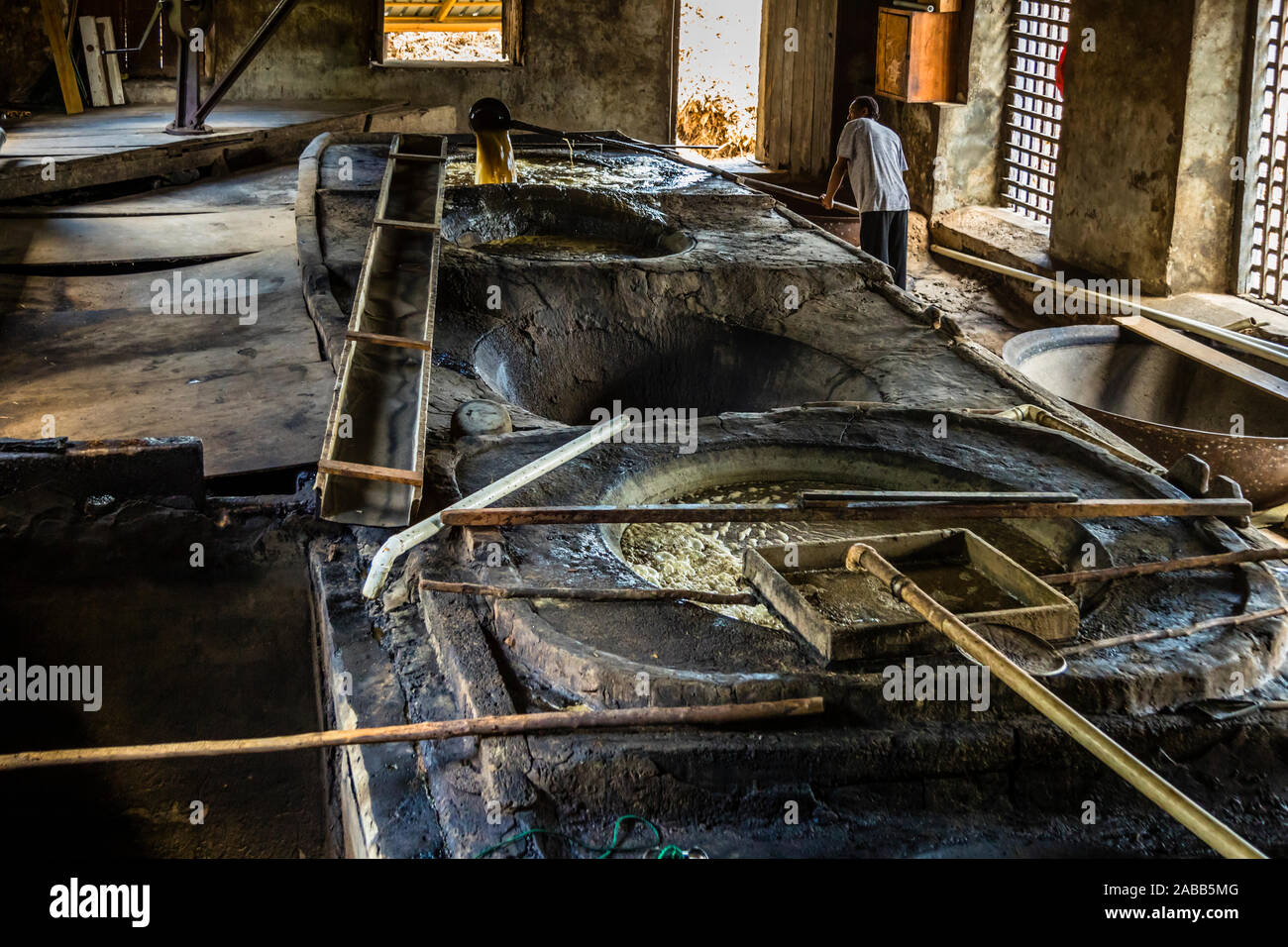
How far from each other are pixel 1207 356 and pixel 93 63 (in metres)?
11.6

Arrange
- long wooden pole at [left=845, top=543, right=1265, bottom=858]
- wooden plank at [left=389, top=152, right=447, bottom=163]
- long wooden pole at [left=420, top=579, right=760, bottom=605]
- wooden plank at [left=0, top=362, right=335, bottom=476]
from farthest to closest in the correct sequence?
wooden plank at [left=389, top=152, right=447, bottom=163] → wooden plank at [left=0, top=362, right=335, bottom=476] → long wooden pole at [left=420, top=579, right=760, bottom=605] → long wooden pole at [left=845, top=543, right=1265, bottom=858]

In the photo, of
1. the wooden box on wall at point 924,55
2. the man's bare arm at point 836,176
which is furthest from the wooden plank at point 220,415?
the wooden box on wall at point 924,55

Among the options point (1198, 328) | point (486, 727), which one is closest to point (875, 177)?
point (1198, 328)

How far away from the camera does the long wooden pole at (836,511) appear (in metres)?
3.81

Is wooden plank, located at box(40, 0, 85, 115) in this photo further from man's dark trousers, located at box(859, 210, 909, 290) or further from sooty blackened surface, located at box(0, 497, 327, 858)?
sooty blackened surface, located at box(0, 497, 327, 858)

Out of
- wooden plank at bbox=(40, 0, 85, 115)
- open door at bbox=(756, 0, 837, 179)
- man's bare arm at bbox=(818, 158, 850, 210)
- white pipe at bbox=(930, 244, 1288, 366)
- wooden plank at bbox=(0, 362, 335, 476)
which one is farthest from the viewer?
open door at bbox=(756, 0, 837, 179)

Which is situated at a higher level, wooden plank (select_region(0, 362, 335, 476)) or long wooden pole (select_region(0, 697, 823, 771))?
wooden plank (select_region(0, 362, 335, 476))

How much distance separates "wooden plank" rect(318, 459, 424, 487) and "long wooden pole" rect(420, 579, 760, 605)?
2.14 feet

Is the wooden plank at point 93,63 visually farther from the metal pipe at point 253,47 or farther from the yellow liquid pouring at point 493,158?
the yellow liquid pouring at point 493,158

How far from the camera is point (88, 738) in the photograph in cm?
473

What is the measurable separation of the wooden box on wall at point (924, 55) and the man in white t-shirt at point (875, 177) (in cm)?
178

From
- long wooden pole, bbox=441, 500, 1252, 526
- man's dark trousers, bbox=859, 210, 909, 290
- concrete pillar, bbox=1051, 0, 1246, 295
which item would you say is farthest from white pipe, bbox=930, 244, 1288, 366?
long wooden pole, bbox=441, 500, 1252, 526

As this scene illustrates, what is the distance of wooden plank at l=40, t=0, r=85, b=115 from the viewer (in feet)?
39.1

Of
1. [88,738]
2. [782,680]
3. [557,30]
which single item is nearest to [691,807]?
[782,680]
